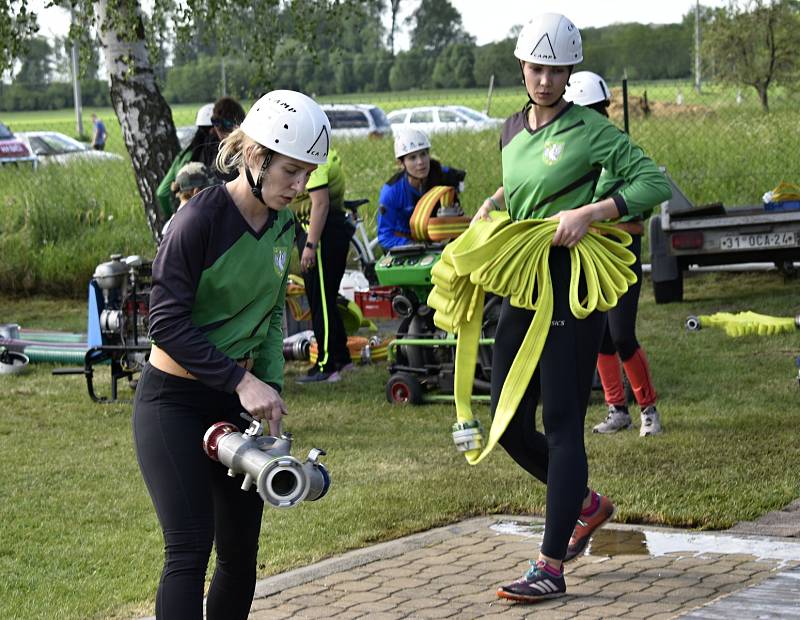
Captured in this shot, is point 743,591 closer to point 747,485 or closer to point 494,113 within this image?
point 747,485

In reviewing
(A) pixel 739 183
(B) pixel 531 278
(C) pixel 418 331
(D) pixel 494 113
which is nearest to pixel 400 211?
(C) pixel 418 331

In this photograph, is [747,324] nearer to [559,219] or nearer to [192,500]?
[559,219]

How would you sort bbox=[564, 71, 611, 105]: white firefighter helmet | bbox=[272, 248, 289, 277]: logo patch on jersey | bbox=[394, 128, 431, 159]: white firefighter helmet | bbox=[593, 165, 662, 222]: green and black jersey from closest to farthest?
bbox=[272, 248, 289, 277]: logo patch on jersey
bbox=[593, 165, 662, 222]: green and black jersey
bbox=[564, 71, 611, 105]: white firefighter helmet
bbox=[394, 128, 431, 159]: white firefighter helmet

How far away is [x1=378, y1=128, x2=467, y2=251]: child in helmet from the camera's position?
998cm

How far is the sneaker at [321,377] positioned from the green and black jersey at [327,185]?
1.16 m

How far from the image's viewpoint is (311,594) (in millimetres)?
5586

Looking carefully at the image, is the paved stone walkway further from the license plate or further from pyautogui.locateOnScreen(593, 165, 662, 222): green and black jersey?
the license plate

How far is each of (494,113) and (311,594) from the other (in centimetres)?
3113

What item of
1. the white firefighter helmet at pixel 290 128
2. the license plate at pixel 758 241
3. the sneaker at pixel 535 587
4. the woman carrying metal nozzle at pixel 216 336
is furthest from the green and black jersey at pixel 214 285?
the license plate at pixel 758 241

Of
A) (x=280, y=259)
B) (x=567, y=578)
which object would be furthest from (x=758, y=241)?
(x=280, y=259)

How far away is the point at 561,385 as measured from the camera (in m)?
5.46

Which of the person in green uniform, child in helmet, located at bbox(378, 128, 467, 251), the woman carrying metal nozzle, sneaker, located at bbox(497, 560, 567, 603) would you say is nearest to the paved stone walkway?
sneaker, located at bbox(497, 560, 567, 603)

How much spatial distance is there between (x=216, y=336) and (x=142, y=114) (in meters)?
8.46

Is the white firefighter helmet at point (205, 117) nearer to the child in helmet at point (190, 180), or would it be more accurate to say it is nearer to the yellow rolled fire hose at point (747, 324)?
the child in helmet at point (190, 180)
